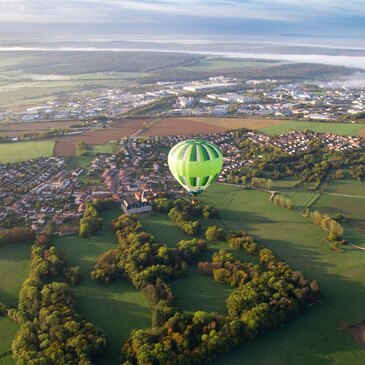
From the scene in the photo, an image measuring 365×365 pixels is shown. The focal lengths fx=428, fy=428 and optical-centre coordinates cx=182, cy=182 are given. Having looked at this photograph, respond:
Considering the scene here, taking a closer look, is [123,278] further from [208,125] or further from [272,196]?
[208,125]

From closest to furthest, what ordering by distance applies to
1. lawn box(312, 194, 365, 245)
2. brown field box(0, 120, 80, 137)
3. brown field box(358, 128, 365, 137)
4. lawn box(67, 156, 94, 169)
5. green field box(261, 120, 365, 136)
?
lawn box(312, 194, 365, 245), lawn box(67, 156, 94, 169), brown field box(358, 128, 365, 137), green field box(261, 120, 365, 136), brown field box(0, 120, 80, 137)

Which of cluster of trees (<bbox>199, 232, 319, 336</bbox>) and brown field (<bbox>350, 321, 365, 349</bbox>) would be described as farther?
cluster of trees (<bbox>199, 232, 319, 336</bbox>)

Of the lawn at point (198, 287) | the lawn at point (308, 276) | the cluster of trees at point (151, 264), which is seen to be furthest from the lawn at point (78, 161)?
the cluster of trees at point (151, 264)

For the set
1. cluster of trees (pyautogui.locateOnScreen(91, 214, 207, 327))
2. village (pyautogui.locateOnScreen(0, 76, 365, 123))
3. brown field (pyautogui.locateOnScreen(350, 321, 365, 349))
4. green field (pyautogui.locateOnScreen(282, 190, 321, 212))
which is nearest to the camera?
brown field (pyautogui.locateOnScreen(350, 321, 365, 349))

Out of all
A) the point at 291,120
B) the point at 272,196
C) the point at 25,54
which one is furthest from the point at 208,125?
the point at 25,54

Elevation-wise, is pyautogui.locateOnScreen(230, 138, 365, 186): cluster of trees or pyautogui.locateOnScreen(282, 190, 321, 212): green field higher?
pyautogui.locateOnScreen(230, 138, 365, 186): cluster of trees

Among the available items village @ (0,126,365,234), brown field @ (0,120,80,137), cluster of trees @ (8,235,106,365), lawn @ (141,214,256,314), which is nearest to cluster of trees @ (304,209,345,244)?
lawn @ (141,214,256,314)

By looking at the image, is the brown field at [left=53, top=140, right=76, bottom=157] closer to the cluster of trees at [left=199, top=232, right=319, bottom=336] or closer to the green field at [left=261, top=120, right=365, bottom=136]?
the green field at [left=261, top=120, right=365, bottom=136]

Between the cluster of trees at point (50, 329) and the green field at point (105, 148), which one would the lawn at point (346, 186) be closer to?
the green field at point (105, 148)
